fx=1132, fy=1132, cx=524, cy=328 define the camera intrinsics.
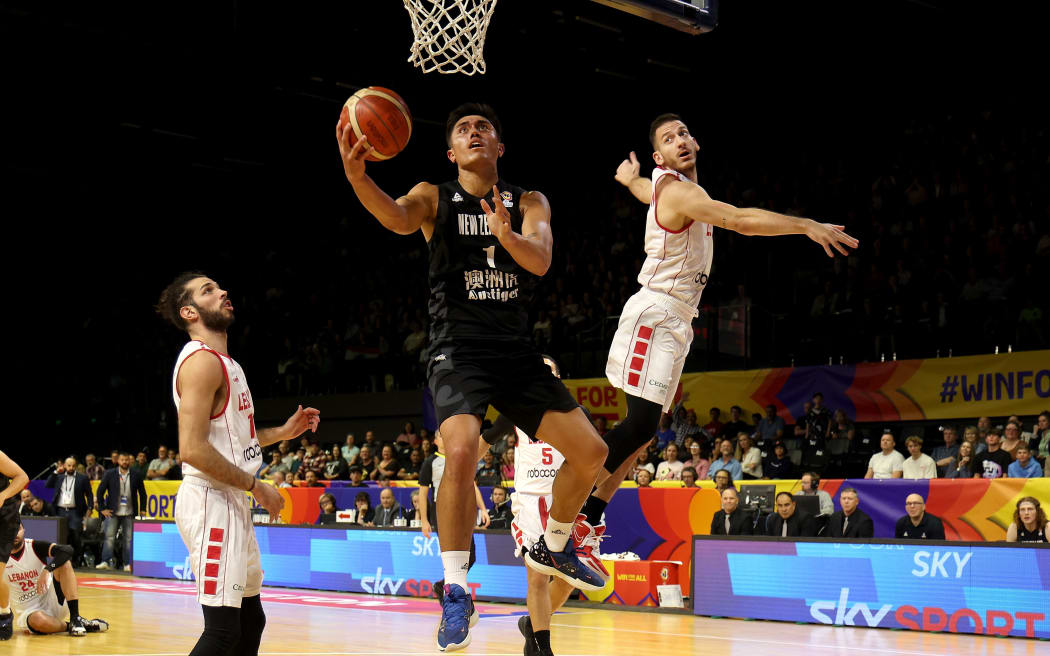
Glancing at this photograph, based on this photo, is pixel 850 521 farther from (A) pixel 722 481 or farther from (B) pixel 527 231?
(B) pixel 527 231

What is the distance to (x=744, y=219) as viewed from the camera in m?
5.21

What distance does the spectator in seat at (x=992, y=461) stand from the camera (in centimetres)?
1260

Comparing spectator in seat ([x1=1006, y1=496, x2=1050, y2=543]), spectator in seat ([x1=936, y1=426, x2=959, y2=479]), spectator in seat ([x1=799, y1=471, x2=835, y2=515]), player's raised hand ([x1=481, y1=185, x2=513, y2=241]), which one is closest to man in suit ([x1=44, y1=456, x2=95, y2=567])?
spectator in seat ([x1=799, y1=471, x2=835, y2=515])

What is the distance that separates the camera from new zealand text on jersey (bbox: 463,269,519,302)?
200 inches

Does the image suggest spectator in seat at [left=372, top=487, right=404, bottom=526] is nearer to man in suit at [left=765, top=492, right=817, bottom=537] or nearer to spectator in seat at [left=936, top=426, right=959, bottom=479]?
man in suit at [left=765, top=492, right=817, bottom=537]

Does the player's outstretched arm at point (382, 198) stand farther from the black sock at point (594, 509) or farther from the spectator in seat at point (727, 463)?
the spectator in seat at point (727, 463)

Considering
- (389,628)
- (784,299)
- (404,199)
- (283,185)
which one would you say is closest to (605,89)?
(784,299)

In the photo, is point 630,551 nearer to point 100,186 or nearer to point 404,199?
point 404,199

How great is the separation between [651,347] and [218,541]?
251cm

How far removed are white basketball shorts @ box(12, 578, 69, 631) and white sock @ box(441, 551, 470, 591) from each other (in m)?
7.67

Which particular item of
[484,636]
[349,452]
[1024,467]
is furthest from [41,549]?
[1024,467]

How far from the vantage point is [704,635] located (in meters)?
10.6

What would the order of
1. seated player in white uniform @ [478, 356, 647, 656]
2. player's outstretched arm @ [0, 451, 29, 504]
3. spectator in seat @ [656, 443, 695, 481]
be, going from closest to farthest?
1. seated player in white uniform @ [478, 356, 647, 656]
2. player's outstretched arm @ [0, 451, 29, 504]
3. spectator in seat @ [656, 443, 695, 481]

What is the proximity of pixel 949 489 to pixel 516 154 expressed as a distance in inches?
651
